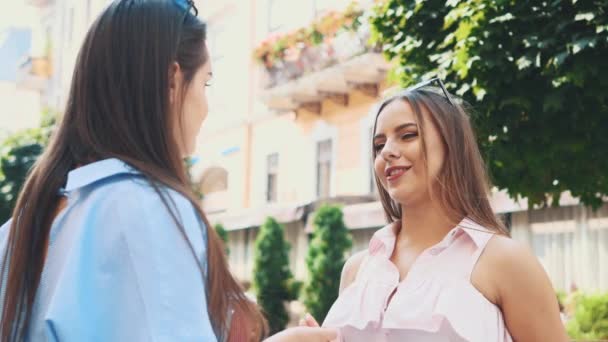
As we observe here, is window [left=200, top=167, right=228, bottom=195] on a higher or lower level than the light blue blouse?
lower

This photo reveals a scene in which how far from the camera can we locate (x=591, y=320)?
379 inches

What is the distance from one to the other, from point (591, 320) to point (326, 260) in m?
6.46

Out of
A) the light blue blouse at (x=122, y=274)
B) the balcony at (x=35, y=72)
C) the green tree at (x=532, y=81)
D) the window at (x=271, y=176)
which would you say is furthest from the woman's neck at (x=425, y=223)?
the balcony at (x=35, y=72)

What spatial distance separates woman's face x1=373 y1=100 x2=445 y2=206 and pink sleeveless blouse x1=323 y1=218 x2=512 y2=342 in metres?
0.18

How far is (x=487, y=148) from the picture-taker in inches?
245

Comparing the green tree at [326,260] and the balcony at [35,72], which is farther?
the balcony at [35,72]

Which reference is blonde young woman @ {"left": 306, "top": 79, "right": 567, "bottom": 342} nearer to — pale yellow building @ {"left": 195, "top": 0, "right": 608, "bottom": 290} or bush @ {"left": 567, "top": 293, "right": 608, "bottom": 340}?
bush @ {"left": 567, "top": 293, "right": 608, "bottom": 340}

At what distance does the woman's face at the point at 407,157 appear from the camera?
8.75ft

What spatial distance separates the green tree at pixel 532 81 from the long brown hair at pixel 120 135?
4.53m

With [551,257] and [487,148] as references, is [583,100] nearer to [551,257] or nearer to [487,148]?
[487,148]

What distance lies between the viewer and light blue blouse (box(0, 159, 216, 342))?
4.34ft

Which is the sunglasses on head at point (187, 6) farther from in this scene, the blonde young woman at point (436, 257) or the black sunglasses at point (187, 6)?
the blonde young woman at point (436, 257)

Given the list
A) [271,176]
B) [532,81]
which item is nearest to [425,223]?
[532,81]

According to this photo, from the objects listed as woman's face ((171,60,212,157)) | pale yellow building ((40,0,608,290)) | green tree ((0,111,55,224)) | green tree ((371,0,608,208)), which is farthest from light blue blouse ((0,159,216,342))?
green tree ((0,111,55,224))
